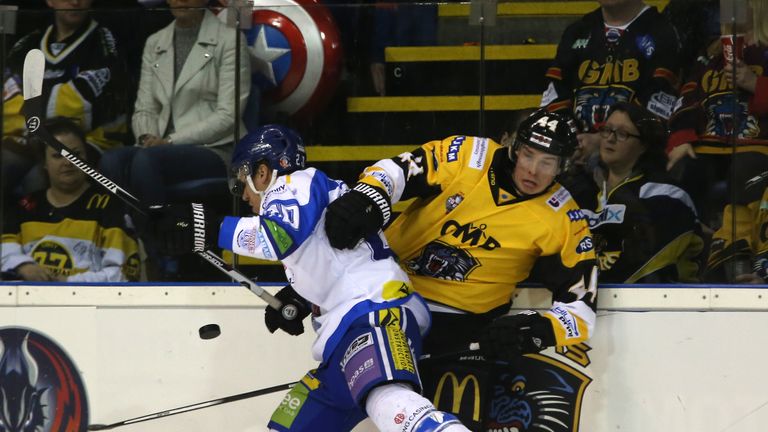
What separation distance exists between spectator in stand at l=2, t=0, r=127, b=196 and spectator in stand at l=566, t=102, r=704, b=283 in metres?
1.46

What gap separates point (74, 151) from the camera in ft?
11.8

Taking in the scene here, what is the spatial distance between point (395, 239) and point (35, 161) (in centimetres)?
118

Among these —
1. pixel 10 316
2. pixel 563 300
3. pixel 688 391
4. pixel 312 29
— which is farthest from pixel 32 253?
pixel 688 391

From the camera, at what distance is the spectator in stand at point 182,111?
3.62 m

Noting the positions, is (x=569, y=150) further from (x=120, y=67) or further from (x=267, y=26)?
(x=120, y=67)

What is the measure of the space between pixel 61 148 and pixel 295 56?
2.46 feet

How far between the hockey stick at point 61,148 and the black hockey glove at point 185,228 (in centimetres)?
26

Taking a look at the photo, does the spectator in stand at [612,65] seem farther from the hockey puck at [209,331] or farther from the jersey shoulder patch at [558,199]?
the hockey puck at [209,331]

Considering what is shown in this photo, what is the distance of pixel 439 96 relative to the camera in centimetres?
356

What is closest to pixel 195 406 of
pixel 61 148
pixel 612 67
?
pixel 61 148

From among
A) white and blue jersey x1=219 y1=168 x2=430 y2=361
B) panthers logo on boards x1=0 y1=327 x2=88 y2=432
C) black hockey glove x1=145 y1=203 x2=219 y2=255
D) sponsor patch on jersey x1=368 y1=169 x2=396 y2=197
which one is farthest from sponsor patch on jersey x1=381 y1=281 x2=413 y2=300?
panthers logo on boards x1=0 y1=327 x2=88 y2=432

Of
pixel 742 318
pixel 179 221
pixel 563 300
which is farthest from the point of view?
pixel 742 318

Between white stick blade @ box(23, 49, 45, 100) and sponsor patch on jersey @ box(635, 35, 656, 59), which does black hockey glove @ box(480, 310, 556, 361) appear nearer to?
sponsor patch on jersey @ box(635, 35, 656, 59)

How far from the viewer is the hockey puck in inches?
136
